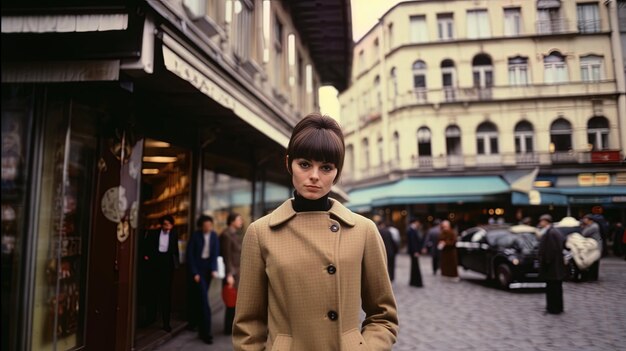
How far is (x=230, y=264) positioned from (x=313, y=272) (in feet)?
18.5

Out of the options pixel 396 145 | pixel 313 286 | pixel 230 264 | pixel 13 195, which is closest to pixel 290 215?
pixel 313 286

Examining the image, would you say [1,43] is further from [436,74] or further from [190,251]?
[436,74]

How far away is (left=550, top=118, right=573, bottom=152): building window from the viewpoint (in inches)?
156

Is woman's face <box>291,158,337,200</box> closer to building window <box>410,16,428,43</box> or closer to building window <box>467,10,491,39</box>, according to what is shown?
building window <box>467,10,491,39</box>

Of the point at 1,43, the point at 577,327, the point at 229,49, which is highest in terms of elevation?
the point at 229,49

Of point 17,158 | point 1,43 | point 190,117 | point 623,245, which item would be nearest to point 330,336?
point 623,245

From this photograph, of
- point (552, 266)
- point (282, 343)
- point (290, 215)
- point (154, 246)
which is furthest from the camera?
point (552, 266)

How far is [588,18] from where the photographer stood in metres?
3.84

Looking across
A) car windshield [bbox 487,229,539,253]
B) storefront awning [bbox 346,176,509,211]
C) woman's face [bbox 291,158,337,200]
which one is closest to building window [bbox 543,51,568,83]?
woman's face [bbox 291,158,337,200]

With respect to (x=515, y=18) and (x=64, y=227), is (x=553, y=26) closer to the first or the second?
(x=515, y=18)

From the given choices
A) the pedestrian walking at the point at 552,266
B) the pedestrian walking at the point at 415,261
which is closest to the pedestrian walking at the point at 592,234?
the pedestrian walking at the point at 552,266

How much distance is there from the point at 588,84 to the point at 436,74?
328 inches

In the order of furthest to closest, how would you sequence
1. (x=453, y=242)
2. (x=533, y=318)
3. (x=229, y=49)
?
(x=453, y=242) → (x=229, y=49) → (x=533, y=318)

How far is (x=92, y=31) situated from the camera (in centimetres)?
391
